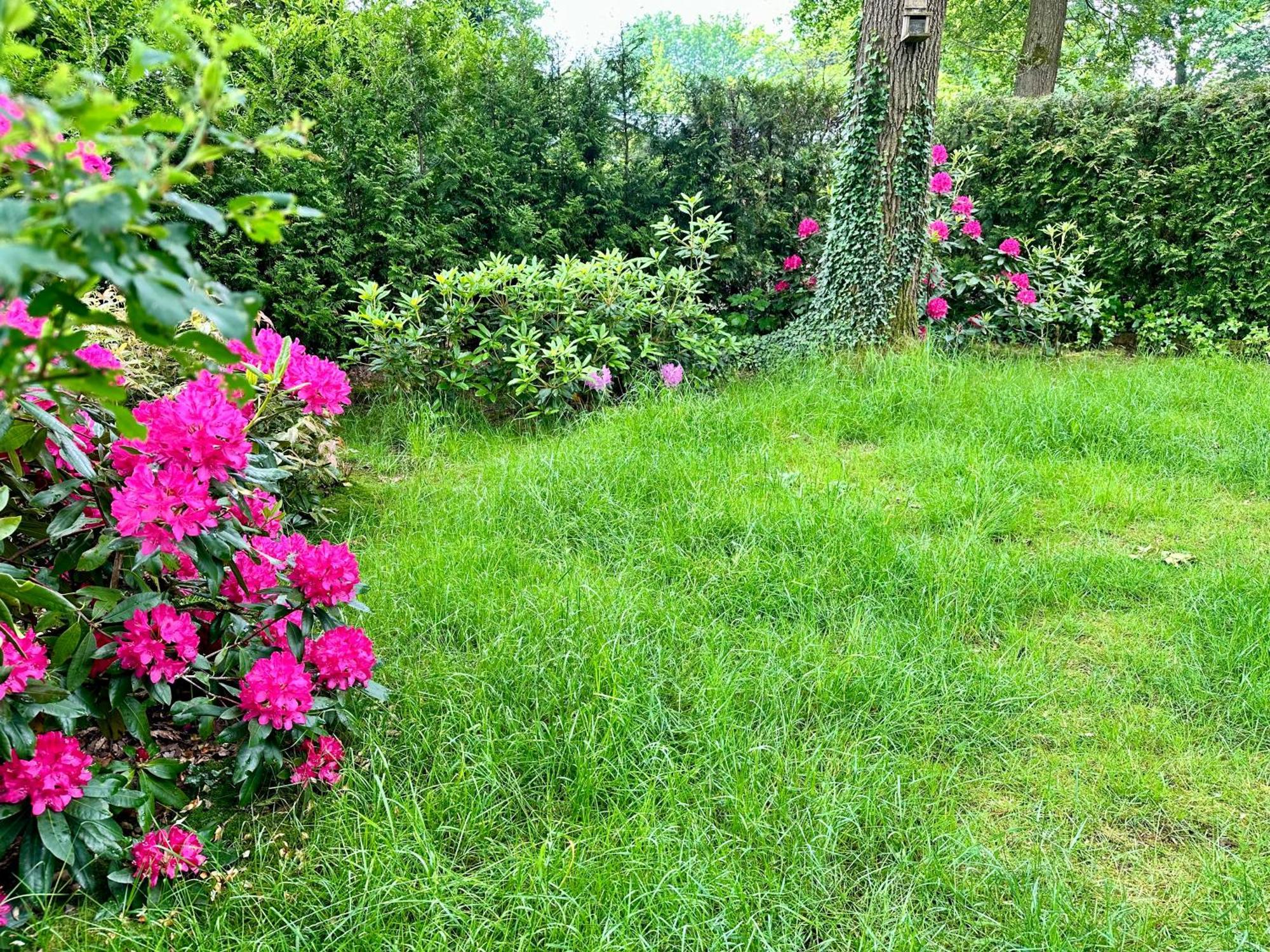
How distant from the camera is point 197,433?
1414 millimetres

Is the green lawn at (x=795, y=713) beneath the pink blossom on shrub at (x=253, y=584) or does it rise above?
beneath

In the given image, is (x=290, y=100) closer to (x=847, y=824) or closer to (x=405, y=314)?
(x=405, y=314)

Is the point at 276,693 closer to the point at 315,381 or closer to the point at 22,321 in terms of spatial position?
the point at 22,321

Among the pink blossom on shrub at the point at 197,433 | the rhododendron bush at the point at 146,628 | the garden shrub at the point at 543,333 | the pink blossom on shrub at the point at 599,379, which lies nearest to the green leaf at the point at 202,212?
the rhododendron bush at the point at 146,628

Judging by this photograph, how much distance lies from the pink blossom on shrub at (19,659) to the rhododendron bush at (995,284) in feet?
15.9

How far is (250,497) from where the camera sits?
1754mm

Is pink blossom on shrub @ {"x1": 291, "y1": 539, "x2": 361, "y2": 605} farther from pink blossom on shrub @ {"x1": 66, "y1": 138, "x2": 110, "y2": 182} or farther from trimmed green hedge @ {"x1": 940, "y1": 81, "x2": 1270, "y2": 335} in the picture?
trimmed green hedge @ {"x1": 940, "y1": 81, "x2": 1270, "y2": 335}

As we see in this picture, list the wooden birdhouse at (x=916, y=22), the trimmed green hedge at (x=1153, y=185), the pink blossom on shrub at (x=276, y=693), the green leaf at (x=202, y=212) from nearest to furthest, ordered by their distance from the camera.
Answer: the green leaf at (x=202, y=212), the pink blossom on shrub at (x=276, y=693), the wooden birdhouse at (x=916, y=22), the trimmed green hedge at (x=1153, y=185)

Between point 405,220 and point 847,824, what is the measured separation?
12.9ft

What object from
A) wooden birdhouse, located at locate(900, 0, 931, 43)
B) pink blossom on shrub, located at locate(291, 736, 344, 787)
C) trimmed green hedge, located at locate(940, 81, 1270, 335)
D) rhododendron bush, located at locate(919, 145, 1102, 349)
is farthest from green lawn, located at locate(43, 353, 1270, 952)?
trimmed green hedge, located at locate(940, 81, 1270, 335)

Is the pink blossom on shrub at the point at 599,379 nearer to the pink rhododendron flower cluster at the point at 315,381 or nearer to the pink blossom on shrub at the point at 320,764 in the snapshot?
the pink rhododendron flower cluster at the point at 315,381

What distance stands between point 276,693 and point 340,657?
149 mm

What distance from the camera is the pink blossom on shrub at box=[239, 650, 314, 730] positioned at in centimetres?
157

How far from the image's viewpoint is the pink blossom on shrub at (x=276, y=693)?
1.57m
